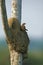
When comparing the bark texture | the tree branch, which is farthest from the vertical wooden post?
the tree branch

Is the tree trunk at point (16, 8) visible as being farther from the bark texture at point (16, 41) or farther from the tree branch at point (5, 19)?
the tree branch at point (5, 19)

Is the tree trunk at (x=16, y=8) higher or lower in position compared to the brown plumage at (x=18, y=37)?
higher

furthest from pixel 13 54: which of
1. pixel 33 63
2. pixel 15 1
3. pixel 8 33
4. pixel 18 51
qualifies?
pixel 33 63

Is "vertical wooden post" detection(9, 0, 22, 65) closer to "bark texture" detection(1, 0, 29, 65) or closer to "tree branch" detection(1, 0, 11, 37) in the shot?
"bark texture" detection(1, 0, 29, 65)

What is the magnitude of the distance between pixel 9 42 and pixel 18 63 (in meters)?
0.10

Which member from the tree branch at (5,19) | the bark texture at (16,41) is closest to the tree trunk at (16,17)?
the bark texture at (16,41)

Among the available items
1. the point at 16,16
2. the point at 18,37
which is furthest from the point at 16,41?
the point at 16,16

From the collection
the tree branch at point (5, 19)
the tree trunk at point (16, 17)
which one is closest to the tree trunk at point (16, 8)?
the tree trunk at point (16, 17)

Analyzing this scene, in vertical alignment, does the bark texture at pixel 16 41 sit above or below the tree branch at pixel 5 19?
below

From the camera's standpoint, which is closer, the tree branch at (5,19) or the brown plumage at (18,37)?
the tree branch at (5,19)

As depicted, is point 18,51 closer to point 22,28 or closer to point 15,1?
point 22,28

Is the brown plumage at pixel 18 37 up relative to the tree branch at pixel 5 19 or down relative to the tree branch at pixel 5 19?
down

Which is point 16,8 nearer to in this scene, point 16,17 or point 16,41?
point 16,17

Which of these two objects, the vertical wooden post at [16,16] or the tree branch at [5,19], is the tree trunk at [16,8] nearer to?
the vertical wooden post at [16,16]
